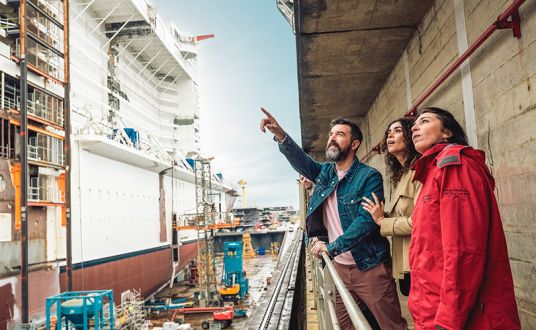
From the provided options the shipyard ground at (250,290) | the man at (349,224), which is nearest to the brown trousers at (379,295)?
the man at (349,224)

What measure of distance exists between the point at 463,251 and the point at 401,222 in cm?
76

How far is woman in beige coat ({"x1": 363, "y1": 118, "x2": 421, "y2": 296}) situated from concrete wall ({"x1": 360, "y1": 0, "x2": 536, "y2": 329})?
1.82 ft

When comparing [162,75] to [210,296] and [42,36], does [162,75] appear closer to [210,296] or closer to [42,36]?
[42,36]

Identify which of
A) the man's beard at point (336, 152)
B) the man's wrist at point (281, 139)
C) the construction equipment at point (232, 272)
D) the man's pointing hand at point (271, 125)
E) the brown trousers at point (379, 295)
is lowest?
the construction equipment at point (232, 272)

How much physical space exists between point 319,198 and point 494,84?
1.27 meters

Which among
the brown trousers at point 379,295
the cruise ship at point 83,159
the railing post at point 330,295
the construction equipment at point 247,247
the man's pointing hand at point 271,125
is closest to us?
the railing post at point 330,295

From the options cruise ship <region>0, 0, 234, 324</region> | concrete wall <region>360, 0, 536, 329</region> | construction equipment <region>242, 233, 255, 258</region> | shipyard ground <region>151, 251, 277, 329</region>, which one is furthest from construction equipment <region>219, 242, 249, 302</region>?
construction equipment <region>242, 233, 255, 258</region>

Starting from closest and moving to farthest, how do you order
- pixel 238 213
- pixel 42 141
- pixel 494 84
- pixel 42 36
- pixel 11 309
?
pixel 494 84
pixel 11 309
pixel 42 141
pixel 42 36
pixel 238 213

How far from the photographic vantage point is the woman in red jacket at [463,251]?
1.09 m

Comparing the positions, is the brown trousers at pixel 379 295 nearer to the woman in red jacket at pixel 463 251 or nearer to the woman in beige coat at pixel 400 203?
the woman in beige coat at pixel 400 203

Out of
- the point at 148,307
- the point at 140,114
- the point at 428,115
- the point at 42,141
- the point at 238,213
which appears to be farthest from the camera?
the point at 238,213

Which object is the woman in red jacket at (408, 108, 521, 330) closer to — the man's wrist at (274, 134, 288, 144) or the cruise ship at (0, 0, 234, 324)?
the man's wrist at (274, 134, 288, 144)

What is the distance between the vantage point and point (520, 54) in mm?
2000

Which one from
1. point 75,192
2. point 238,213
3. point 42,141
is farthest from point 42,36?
point 238,213
